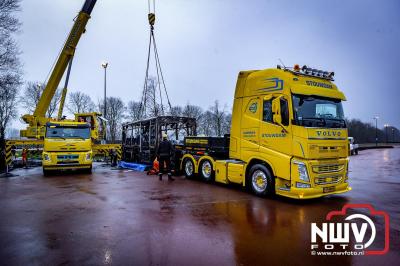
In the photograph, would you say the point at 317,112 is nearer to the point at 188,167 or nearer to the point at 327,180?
the point at 327,180

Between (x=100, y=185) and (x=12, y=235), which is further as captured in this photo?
(x=100, y=185)

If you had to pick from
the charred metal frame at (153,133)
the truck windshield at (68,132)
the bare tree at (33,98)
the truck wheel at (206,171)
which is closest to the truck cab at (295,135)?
the truck wheel at (206,171)

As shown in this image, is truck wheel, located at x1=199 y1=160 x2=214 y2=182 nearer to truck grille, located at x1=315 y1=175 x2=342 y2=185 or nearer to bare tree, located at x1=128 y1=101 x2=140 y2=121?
truck grille, located at x1=315 y1=175 x2=342 y2=185

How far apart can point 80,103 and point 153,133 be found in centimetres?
4465

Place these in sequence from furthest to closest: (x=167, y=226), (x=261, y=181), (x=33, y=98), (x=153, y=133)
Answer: (x=33, y=98)
(x=153, y=133)
(x=261, y=181)
(x=167, y=226)

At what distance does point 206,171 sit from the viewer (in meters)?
10.4

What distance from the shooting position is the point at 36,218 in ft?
18.3

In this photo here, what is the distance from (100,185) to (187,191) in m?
3.39

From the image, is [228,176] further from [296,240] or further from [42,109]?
[42,109]

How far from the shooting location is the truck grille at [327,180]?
6.86m

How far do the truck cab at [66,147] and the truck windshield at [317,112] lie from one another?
32.3 ft

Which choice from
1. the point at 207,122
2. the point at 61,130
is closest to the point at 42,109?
the point at 61,130

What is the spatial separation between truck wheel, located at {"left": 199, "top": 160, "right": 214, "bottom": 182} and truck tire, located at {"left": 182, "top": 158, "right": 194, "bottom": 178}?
2.03 feet

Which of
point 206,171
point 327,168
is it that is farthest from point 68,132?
point 327,168
